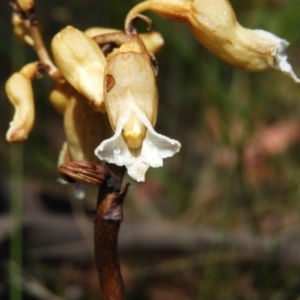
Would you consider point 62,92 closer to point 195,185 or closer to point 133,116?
point 133,116

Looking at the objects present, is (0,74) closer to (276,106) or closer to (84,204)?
(84,204)

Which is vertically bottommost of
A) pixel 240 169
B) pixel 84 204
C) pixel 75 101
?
pixel 84 204

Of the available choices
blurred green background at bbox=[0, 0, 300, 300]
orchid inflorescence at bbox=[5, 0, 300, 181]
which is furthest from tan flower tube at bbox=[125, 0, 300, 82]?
blurred green background at bbox=[0, 0, 300, 300]

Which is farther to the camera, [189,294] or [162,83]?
[162,83]

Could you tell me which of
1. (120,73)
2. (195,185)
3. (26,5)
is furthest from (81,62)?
(195,185)

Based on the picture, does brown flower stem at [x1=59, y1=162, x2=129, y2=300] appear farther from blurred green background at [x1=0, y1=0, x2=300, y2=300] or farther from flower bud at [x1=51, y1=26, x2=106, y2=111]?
blurred green background at [x1=0, y1=0, x2=300, y2=300]

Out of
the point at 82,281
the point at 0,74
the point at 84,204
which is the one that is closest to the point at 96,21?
the point at 0,74

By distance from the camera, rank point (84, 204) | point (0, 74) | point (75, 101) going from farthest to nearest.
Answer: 1. point (0, 74)
2. point (84, 204)
3. point (75, 101)
